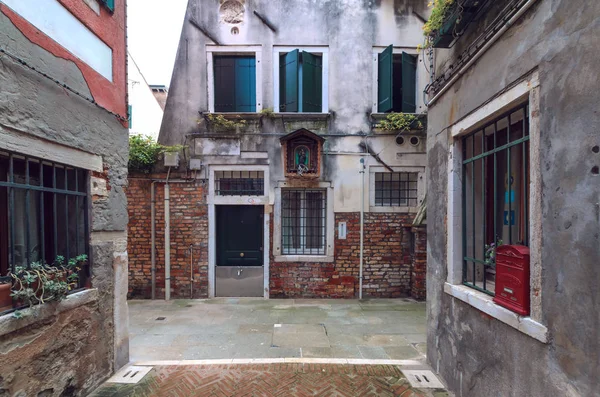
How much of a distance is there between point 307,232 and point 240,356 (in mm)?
3568

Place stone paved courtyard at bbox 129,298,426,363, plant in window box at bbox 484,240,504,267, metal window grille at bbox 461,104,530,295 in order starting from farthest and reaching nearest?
stone paved courtyard at bbox 129,298,426,363 < metal window grille at bbox 461,104,530,295 < plant in window box at bbox 484,240,504,267

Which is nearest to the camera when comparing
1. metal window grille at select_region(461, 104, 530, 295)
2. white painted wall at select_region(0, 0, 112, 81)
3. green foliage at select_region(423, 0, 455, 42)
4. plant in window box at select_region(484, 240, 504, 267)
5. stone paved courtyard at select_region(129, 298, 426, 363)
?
white painted wall at select_region(0, 0, 112, 81)

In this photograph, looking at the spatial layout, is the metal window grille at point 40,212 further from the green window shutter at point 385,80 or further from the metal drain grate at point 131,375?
the green window shutter at point 385,80

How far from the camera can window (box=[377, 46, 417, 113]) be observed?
6.96 meters

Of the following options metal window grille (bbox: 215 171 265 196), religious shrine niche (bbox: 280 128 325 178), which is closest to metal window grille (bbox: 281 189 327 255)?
religious shrine niche (bbox: 280 128 325 178)

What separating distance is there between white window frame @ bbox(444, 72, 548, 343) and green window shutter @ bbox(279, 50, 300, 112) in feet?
14.6

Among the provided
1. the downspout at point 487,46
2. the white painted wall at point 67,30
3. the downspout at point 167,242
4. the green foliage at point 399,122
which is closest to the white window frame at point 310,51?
the green foliage at point 399,122

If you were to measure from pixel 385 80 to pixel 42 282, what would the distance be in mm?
7251

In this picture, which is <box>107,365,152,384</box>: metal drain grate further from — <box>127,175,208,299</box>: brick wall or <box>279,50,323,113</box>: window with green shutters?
<box>279,50,323,113</box>: window with green shutters

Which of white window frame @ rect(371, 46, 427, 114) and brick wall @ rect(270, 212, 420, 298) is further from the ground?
white window frame @ rect(371, 46, 427, 114)

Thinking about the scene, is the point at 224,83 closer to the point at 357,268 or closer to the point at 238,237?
the point at 238,237

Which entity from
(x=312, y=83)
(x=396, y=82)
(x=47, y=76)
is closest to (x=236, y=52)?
(x=312, y=83)

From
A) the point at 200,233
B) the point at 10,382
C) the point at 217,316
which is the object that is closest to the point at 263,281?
the point at 217,316

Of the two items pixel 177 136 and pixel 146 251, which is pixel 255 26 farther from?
pixel 146 251
